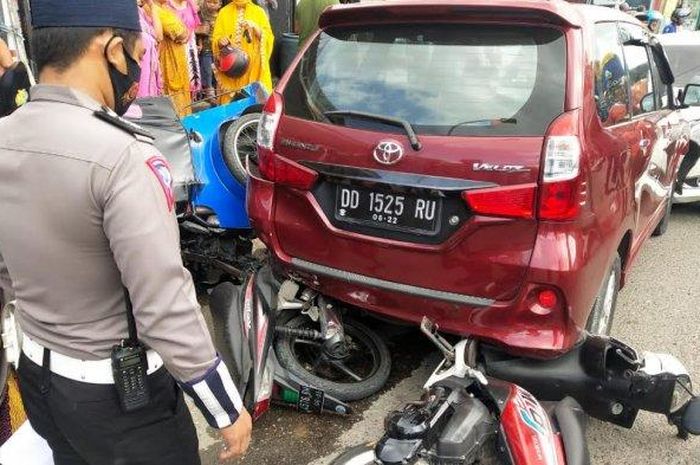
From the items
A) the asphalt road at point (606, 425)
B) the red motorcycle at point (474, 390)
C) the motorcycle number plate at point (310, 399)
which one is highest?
the red motorcycle at point (474, 390)

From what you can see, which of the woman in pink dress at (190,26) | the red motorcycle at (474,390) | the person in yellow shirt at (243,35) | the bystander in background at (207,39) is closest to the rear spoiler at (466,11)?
the red motorcycle at (474,390)

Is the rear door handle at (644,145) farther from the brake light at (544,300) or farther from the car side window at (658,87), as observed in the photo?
the brake light at (544,300)

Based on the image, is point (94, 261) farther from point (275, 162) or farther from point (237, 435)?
point (275, 162)

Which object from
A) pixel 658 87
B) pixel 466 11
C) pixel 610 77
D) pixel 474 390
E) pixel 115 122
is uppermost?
pixel 466 11

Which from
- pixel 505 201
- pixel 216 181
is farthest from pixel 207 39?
pixel 505 201

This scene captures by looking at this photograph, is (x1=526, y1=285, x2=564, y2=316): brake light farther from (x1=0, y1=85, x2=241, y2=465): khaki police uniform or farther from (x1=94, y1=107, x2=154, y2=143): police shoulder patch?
(x1=94, y1=107, x2=154, y2=143): police shoulder patch

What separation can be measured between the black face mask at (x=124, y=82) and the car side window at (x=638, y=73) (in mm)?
2711

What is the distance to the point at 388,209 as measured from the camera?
252 cm

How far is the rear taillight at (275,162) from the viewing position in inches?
106

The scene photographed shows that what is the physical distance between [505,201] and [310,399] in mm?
1244

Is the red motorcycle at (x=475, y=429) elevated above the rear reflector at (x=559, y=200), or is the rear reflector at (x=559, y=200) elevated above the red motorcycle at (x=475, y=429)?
the rear reflector at (x=559, y=200)

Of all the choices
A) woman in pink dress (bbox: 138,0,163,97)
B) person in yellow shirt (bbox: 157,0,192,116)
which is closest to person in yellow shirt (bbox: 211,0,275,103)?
person in yellow shirt (bbox: 157,0,192,116)

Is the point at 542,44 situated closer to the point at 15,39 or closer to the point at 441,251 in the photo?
the point at 441,251

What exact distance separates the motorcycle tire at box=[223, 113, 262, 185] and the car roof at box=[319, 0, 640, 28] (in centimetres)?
116
